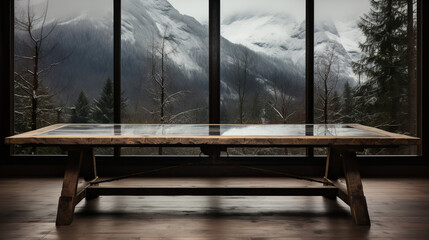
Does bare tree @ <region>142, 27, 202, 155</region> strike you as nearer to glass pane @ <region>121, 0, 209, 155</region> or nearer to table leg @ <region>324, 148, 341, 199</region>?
glass pane @ <region>121, 0, 209, 155</region>

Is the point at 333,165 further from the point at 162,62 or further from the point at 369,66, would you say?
the point at 162,62

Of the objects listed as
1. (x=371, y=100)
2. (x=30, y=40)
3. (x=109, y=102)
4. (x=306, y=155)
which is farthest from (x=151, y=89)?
(x=371, y=100)

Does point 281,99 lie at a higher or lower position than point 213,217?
higher

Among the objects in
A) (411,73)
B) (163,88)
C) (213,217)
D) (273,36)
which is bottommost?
(213,217)

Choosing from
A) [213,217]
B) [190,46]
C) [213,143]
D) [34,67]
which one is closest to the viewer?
[213,143]

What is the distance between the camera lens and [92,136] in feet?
8.16

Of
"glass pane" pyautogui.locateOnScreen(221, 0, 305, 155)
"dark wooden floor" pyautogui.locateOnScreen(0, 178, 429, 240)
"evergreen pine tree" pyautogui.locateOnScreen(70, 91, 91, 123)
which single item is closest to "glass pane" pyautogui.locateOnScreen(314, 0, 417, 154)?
"glass pane" pyautogui.locateOnScreen(221, 0, 305, 155)

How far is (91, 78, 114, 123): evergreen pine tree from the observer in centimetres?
427

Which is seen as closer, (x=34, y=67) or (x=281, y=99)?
(x=34, y=67)

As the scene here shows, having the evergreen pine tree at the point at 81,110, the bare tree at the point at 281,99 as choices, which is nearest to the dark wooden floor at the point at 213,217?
the evergreen pine tree at the point at 81,110

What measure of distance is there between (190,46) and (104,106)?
1.06m

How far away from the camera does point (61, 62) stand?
4250 millimetres

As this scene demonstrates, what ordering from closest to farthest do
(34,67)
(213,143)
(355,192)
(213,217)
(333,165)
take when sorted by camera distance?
(213,143) < (355,192) < (213,217) < (333,165) < (34,67)

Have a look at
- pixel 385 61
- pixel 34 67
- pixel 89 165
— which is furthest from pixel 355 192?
pixel 34 67
